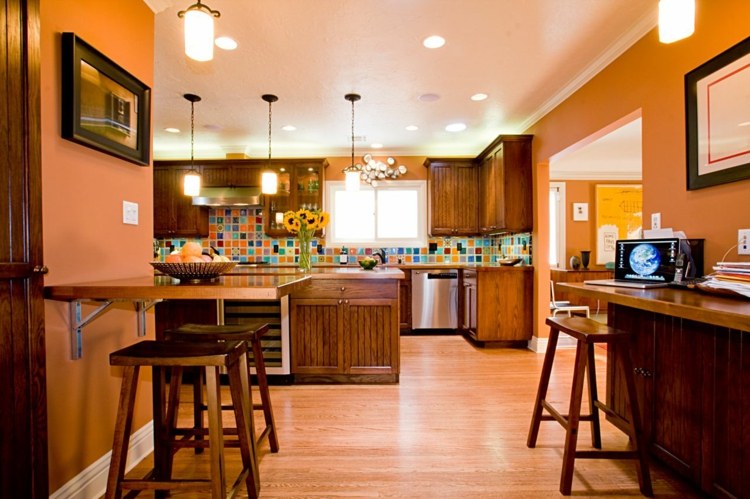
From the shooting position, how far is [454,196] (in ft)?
16.4

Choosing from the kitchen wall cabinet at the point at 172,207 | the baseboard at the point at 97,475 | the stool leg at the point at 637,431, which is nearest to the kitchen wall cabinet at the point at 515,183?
the stool leg at the point at 637,431

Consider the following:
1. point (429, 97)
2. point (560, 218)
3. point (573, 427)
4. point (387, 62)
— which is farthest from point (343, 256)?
point (573, 427)

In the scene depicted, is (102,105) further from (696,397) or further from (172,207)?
(172,207)

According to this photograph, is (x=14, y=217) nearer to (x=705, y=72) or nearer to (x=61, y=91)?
(x=61, y=91)

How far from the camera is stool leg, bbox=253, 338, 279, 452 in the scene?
6.03ft

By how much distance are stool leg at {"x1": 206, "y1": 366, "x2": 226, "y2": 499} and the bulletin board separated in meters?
6.35

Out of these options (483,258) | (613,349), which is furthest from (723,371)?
(483,258)

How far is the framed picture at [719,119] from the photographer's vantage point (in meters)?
1.67

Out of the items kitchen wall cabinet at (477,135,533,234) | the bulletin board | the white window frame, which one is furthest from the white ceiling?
the bulletin board

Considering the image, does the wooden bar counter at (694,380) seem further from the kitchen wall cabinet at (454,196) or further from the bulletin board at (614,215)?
the bulletin board at (614,215)

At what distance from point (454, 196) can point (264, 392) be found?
12.5ft

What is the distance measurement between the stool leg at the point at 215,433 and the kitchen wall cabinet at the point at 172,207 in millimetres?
4364

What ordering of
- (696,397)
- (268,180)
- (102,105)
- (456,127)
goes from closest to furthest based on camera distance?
(696,397) < (102,105) < (268,180) < (456,127)

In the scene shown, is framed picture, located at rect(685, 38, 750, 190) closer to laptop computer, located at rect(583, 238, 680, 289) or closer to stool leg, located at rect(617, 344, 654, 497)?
laptop computer, located at rect(583, 238, 680, 289)
